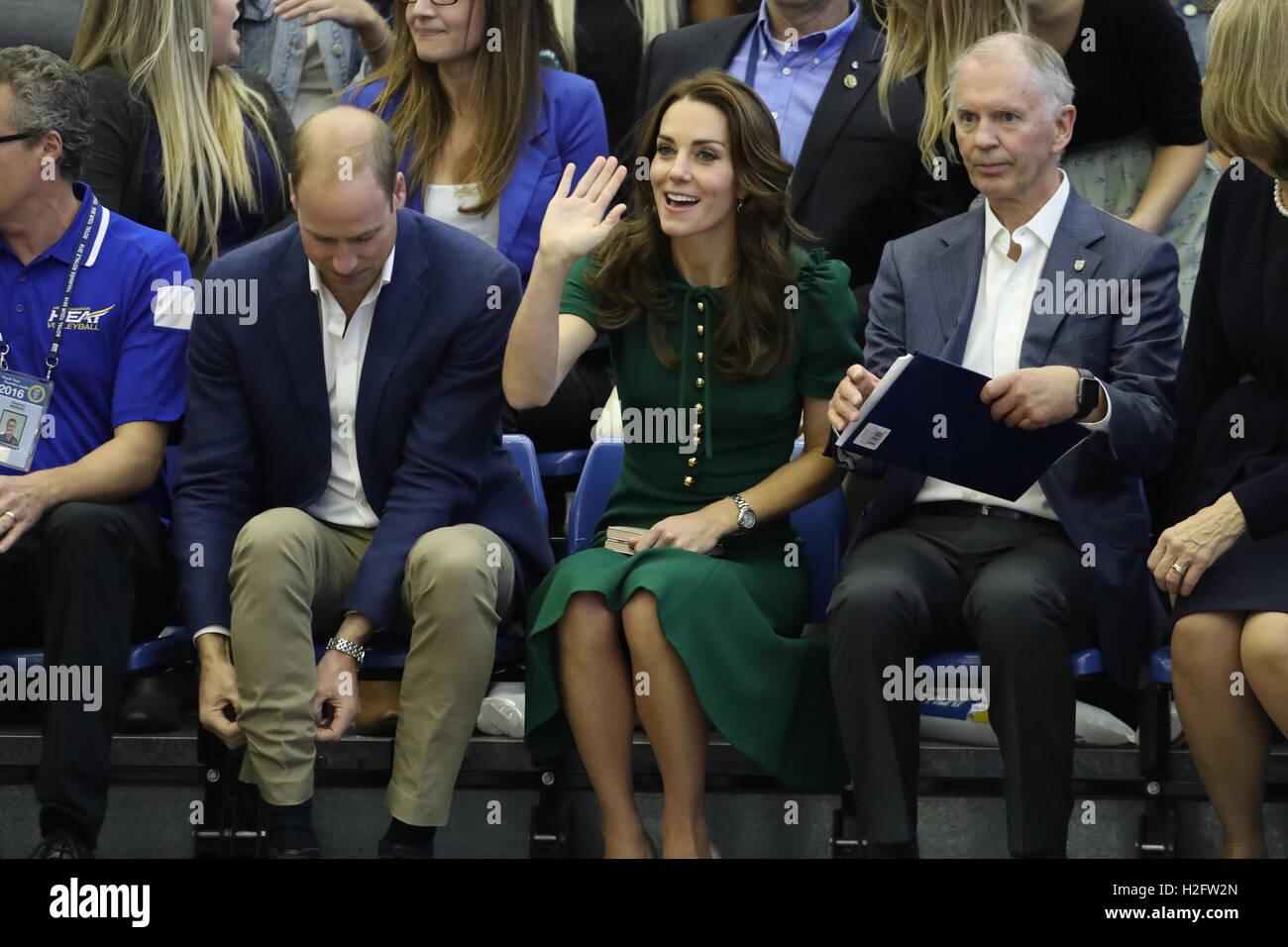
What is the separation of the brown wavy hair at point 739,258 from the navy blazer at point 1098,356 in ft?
0.69

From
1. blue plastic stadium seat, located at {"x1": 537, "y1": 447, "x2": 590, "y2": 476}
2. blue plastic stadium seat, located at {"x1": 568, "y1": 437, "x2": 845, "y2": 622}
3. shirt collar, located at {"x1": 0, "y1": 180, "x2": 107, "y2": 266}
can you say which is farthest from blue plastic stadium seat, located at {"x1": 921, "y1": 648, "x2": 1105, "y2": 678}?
shirt collar, located at {"x1": 0, "y1": 180, "x2": 107, "y2": 266}

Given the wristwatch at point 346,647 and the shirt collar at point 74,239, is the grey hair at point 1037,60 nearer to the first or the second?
the wristwatch at point 346,647

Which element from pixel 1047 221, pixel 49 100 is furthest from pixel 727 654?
pixel 49 100

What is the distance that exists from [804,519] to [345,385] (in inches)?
39.6

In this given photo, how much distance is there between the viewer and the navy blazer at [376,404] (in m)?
3.68

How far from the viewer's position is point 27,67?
3910 mm

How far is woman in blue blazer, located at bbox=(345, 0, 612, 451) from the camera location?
4.49 meters

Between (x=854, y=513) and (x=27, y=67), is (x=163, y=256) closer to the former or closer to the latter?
(x=27, y=67)

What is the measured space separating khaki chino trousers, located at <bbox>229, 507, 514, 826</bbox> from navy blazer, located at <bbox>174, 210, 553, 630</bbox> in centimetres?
17

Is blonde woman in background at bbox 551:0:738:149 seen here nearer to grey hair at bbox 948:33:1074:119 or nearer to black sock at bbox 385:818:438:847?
grey hair at bbox 948:33:1074:119

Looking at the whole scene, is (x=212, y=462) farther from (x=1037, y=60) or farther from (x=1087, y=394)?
(x=1037, y=60)

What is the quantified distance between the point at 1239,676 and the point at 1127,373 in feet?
2.06
